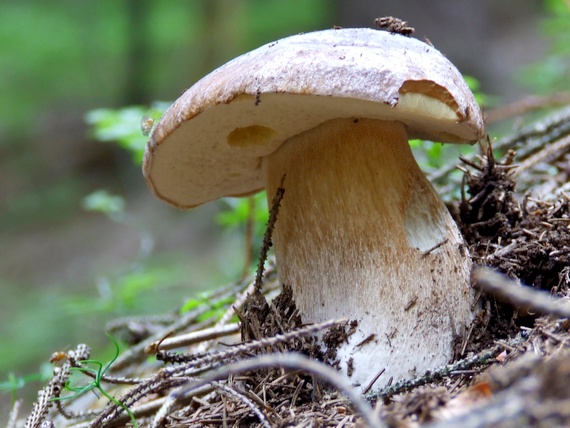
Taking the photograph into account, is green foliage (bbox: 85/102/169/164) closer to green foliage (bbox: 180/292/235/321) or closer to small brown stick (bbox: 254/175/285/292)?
green foliage (bbox: 180/292/235/321)

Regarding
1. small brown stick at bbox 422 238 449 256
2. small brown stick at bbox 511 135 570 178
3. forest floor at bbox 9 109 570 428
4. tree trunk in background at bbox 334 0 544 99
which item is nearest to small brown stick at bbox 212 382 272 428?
forest floor at bbox 9 109 570 428

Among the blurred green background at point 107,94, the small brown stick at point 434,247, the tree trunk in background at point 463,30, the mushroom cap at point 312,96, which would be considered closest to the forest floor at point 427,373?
the small brown stick at point 434,247

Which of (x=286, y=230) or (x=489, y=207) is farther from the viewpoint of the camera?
(x=489, y=207)

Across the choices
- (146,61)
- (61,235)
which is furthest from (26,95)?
(61,235)

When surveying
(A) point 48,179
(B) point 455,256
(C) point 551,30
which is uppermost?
(A) point 48,179

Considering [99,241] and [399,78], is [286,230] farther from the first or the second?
[99,241]
